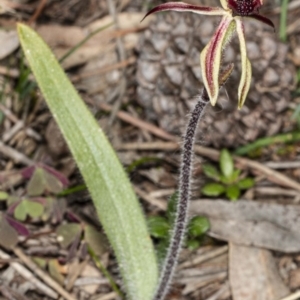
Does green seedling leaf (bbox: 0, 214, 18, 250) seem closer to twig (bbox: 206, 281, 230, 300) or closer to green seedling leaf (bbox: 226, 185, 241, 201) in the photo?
twig (bbox: 206, 281, 230, 300)

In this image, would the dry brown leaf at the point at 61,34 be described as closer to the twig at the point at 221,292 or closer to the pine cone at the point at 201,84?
the pine cone at the point at 201,84

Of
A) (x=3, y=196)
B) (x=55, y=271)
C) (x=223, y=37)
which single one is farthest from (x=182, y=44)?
(x=223, y=37)

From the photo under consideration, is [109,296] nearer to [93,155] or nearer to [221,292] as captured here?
[221,292]

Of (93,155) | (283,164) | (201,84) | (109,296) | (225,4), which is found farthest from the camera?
(201,84)

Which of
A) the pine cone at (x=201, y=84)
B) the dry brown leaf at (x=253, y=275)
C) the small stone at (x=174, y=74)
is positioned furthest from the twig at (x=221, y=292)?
the small stone at (x=174, y=74)

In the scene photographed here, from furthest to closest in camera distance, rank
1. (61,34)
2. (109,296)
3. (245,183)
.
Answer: (61,34) → (245,183) → (109,296)

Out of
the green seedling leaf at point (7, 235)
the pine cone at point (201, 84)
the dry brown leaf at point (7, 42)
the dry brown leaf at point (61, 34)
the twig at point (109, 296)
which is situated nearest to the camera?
the green seedling leaf at point (7, 235)

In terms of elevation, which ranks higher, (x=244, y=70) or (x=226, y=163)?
(x=244, y=70)
